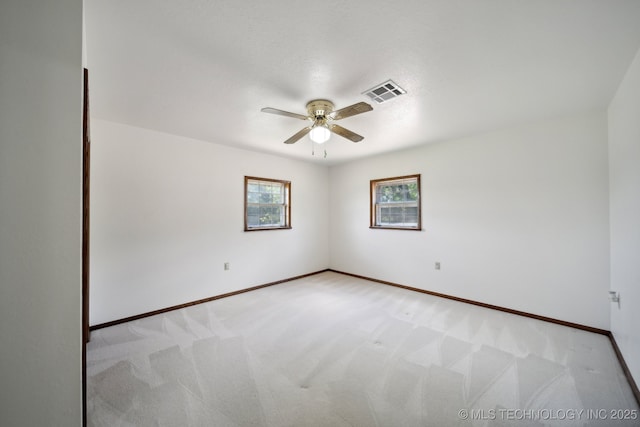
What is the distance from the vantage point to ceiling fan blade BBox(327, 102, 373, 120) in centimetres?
205

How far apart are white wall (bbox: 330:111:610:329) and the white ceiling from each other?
480mm

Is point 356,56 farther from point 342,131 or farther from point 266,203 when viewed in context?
point 266,203

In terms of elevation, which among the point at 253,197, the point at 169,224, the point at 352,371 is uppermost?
the point at 253,197

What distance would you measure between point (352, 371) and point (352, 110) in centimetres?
222

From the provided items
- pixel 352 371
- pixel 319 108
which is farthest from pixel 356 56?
pixel 352 371

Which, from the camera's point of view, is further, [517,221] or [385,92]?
[517,221]

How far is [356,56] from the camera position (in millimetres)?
1793

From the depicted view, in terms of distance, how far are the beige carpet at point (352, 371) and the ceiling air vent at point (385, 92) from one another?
2403 millimetres

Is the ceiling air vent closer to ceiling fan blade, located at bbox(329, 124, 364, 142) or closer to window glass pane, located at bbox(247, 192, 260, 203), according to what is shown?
ceiling fan blade, located at bbox(329, 124, 364, 142)

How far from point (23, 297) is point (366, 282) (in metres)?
4.44

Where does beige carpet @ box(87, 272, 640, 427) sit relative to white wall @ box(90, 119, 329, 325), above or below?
below

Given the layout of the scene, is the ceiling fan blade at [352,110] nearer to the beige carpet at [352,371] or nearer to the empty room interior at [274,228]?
the empty room interior at [274,228]

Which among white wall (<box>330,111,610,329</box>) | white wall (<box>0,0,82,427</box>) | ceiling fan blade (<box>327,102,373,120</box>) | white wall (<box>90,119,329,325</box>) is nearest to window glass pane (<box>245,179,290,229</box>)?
white wall (<box>90,119,329,325</box>)

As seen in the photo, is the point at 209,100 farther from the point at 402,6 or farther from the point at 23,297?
the point at 23,297
